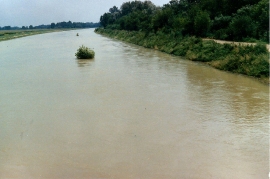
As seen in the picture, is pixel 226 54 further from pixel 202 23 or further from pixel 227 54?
pixel 202 23

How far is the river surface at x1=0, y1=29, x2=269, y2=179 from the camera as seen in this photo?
22.0 feet

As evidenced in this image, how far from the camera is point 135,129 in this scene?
9.04 m

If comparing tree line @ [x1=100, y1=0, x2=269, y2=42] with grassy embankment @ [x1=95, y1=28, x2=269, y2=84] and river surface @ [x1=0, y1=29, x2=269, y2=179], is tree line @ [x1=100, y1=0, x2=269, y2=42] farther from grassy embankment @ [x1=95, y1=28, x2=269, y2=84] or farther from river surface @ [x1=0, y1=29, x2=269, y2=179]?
river surface @ [x1=0, y1=29, x2=269, y2=179]

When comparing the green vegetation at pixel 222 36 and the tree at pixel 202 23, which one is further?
the tree at pixel 202 23

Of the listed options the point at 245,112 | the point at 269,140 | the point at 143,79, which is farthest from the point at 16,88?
the point at 269,140

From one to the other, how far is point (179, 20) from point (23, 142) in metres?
31.5

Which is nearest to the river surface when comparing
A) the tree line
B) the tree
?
the tree line

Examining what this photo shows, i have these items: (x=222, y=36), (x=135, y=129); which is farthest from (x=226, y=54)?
(x=135, y=129)

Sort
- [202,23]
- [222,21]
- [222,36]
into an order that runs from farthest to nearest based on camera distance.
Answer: [222,21]
[202,23]
[222,36]

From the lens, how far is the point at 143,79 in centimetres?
1684

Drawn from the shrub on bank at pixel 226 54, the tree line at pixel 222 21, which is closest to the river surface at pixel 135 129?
the shrub on bank at pixel 226 54

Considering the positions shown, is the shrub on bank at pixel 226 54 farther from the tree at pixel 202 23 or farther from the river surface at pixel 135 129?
the tree at pixel 202 23

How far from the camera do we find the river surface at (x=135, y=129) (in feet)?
22.0

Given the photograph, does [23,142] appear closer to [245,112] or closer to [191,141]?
[191,141]
